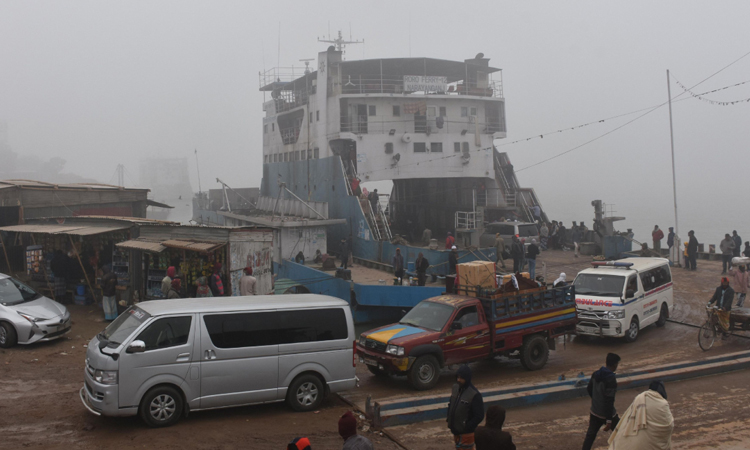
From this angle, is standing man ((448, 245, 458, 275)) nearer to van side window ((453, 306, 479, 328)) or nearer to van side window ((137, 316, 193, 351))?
van side window ((453, 306, 479, 328))

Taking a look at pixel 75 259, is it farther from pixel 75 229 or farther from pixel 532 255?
pixel 532 255

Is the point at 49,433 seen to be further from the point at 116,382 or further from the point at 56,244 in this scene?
the point at 56,244

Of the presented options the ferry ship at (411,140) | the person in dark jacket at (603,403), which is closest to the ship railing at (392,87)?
the ferry ship at (411,140)

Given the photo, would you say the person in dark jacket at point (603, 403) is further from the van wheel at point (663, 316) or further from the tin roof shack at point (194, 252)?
the van wheel at point (663, 316)

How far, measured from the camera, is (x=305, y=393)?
812 cm

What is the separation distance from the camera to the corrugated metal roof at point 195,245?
487 inches

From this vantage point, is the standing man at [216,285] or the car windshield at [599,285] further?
the car windshield at [599,285]

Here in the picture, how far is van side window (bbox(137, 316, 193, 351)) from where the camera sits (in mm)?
7285

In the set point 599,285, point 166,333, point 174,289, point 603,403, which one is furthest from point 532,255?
point 166,333

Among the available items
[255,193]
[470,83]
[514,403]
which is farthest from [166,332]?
[255,193]

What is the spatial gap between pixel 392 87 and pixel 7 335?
888 inches

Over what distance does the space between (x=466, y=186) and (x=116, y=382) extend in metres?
23.3

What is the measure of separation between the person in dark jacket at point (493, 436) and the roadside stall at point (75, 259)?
37.1 feet

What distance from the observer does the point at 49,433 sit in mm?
6965
